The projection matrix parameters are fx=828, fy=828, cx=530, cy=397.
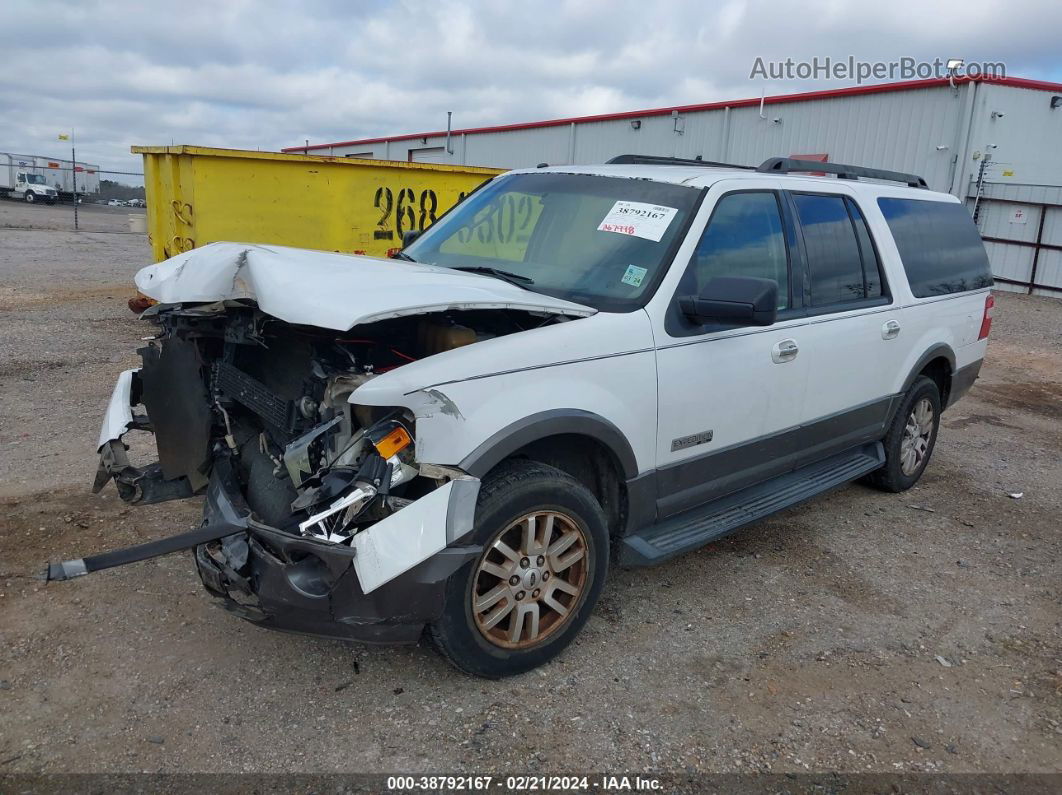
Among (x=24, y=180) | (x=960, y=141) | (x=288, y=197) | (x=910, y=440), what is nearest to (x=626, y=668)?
(x=910, y=440)

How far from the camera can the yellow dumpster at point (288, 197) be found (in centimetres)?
893

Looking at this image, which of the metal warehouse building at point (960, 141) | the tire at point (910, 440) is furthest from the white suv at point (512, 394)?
the metal warehouse building at point (960, 141)

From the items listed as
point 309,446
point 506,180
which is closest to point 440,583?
point 309,446

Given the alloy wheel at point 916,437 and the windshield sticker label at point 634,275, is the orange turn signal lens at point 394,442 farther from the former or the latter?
the alloy wheel at point 916,437

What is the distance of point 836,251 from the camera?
178 inches

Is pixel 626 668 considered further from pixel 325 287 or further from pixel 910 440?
pixel 910 440

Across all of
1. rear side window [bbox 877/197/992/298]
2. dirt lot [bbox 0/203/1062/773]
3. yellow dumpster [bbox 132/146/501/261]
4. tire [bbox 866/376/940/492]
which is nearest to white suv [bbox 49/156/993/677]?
rear side window [bbox 877/197/992/298]

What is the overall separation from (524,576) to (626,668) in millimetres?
639

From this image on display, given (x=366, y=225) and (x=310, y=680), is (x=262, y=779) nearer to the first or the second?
(x=310, y=680)

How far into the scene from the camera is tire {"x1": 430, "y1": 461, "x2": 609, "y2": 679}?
2.96 meters

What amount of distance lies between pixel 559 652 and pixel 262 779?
122cm

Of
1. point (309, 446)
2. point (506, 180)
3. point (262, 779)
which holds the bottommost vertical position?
point (262, 779)

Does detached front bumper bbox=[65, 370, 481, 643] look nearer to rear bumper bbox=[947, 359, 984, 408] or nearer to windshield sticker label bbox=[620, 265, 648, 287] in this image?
windshield sticker label bbox=[620, 265, 648, 287]

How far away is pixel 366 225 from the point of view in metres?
10.2
